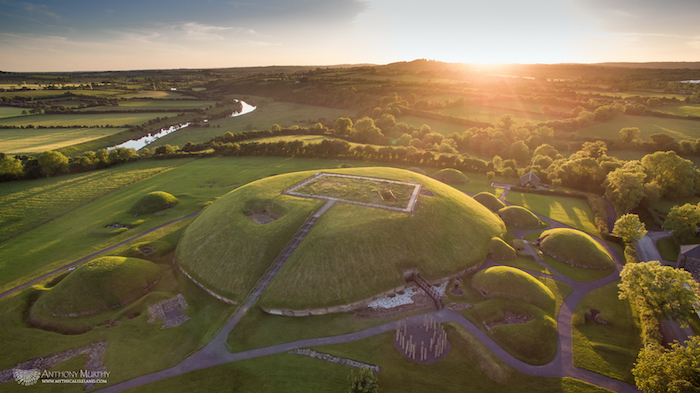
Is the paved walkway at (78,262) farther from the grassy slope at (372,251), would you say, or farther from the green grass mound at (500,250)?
the green grass mound at (500,250)

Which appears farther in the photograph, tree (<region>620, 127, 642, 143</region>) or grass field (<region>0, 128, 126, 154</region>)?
grass field (<region>0, 128, 126, 154</region>)

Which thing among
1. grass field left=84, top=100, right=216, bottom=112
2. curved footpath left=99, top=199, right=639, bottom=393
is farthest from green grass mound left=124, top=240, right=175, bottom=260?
grass field left=84, top=100, right=216, bottom=112

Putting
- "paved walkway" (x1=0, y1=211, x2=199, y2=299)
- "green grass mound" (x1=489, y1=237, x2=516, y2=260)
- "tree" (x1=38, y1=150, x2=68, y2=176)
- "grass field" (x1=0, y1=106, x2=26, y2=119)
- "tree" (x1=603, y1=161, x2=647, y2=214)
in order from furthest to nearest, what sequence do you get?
"grass field" (x1=0, y1=106, x2=26, y2=119) → "tree" (x1=38, y1=150, x2=68, y2=176) → "tree" (x1=603, y1=161, x2=647, y2=214) → "green grass mound" (x1=489, y1=237, x2=516, y2=260) → "paved walkway" (x1=0, y1=211, x2=199, y2=299)

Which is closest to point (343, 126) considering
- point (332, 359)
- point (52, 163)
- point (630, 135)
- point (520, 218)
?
point (520, 218)

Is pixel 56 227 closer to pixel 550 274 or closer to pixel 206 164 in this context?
pixel 206 164

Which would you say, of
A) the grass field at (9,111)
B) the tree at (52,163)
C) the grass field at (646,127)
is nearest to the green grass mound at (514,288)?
the grass field at (646,127)

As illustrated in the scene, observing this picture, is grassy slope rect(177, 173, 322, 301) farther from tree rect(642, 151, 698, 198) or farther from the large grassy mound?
tree rect(642, 151, 698, 198)
